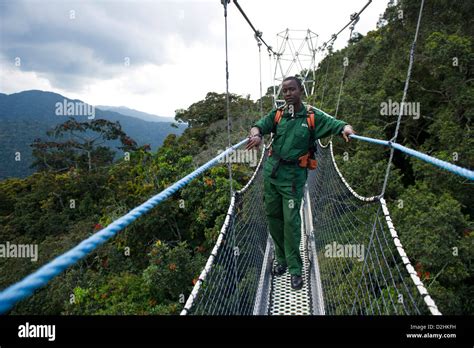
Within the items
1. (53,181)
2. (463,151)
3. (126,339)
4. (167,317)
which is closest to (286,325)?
(167,317)

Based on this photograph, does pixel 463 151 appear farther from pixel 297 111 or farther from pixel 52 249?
pixel 52 249

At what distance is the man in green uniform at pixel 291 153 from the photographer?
62.2 inches

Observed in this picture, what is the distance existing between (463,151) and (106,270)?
19.7 feet

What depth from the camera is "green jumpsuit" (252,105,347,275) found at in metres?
1.59

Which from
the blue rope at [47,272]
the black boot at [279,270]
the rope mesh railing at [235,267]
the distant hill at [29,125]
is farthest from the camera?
the distant hill at [29,125]

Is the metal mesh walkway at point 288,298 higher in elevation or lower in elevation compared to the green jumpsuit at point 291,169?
lower

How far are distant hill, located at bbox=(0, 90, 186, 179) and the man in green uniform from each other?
1210 cm

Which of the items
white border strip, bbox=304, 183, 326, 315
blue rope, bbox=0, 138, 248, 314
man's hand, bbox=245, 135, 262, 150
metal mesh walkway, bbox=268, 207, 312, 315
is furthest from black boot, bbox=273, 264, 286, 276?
blue rope, bbox=0, 138, 248, 314

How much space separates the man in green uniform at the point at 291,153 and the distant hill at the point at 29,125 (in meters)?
12.1

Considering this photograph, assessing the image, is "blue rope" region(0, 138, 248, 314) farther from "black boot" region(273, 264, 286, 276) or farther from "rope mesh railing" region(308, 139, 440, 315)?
"black boot" region(273, 264, 286, 276)

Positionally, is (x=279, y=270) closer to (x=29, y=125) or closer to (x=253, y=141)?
(x=253, y=141)

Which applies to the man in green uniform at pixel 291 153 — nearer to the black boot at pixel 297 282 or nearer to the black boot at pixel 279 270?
the black boot at pixel 297 282

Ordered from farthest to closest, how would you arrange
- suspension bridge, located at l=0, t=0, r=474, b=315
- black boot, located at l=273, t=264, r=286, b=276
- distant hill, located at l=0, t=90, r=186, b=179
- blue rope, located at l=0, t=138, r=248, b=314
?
1. distant hill, located at l=0, t=90, r=186, b=179
2. black boot, located at l=273, t=264, r=286, b=276
3. suspension bridge, located at l=0, t=0, r=474, b=315
4. blue rope, located at l=0, t=138, r=248, b=314

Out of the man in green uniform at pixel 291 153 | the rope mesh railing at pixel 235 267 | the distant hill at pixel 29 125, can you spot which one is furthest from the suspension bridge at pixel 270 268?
the distant hill at pixel 29 125
